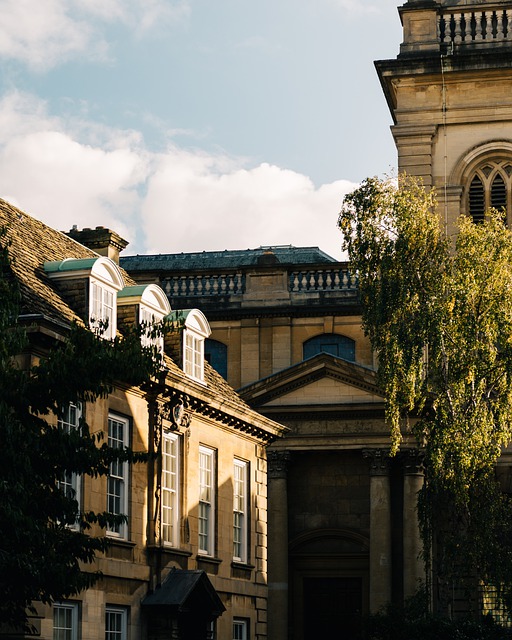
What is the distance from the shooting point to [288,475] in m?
41.8

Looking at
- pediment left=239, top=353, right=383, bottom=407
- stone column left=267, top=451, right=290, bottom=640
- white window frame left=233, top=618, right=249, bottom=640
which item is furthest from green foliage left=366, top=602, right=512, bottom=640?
pediment left=239, top=353, right=383, bottom=407

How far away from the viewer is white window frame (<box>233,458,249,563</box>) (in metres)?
30.6

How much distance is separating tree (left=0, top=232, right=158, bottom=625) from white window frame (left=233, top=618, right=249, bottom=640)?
517 inches

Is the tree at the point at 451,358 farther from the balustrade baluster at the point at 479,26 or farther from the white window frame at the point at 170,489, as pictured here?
the balustrade baluster at the point at 479,26

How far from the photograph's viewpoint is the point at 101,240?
32250 millimetres

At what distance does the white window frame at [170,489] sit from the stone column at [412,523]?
1259 centimetres

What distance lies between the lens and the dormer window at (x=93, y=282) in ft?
83.0

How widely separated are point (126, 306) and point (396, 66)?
16.9 m

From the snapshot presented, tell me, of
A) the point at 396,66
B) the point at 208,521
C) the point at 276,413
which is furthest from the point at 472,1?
the point at 208,521

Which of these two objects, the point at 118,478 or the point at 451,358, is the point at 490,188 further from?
the point at 118,478

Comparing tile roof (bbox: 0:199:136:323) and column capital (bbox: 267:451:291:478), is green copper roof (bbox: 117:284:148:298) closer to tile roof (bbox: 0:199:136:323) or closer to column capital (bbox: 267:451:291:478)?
tile roof (bbox: 0:199:136:323)

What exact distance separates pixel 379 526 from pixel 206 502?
39.0 feet

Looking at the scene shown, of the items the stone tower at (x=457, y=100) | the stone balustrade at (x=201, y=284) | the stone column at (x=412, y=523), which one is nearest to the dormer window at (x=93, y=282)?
the stone column at (x=412, y=523)

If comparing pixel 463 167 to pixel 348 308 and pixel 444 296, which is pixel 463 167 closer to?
pixel 348 308
